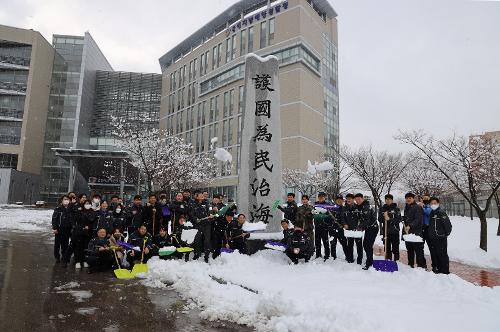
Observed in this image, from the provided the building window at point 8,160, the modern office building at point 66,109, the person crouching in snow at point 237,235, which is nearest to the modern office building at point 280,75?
the modern office building at point 66,109

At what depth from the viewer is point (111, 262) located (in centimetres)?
804

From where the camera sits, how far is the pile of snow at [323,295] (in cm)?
414

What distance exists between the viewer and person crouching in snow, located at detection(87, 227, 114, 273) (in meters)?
7.74

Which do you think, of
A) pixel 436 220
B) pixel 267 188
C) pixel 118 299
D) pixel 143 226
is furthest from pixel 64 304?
pixel 436 220

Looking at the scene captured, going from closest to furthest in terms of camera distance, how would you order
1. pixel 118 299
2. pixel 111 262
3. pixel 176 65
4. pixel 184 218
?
1. pixel 118 299
2. pixel 111 262
3. pixel 184 218
4. pixel 176 65

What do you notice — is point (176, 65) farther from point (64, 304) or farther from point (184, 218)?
point (64, 304)

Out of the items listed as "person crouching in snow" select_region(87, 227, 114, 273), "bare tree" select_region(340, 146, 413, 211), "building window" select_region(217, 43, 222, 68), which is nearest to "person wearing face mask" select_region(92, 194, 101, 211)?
"person crouching in snow" select_region(87, 227, 114, 273)

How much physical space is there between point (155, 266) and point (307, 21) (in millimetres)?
38941

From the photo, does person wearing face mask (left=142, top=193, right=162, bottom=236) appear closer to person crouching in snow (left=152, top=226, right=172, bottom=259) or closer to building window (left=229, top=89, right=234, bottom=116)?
person crouching in snow (left=152, top=226, right=172, bottom=259)

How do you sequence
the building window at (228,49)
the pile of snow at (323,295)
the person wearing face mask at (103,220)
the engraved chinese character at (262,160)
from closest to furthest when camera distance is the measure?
the pile of snow at (323,295)
the person wearing face mask at (103,220)
the engraved chinese character at (262,160)
the building window at (228,49)

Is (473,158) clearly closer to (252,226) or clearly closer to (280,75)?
(252,226)

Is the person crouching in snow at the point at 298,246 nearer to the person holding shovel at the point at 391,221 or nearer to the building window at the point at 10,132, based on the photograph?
the person holding shovel at the point at 391,221

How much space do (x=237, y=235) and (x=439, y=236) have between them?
450 centimetres

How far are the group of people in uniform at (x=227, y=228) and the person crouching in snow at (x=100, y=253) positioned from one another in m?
0.02
